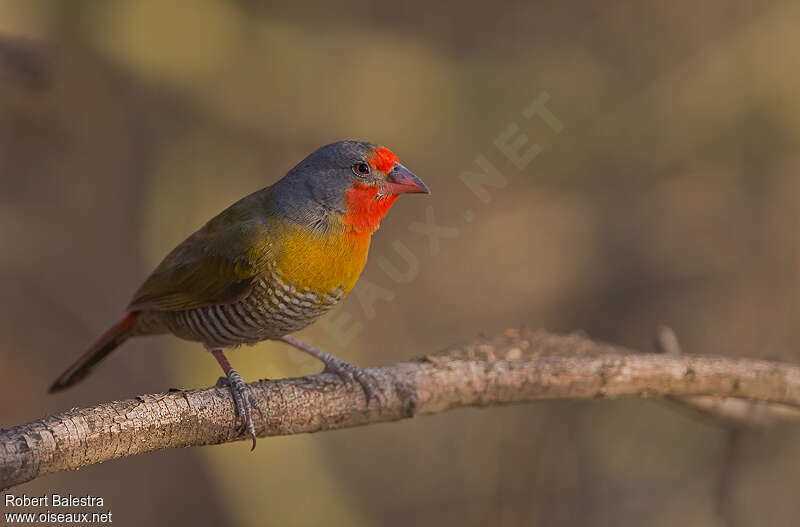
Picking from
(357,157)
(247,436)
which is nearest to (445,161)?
(357,157)

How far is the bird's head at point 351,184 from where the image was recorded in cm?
373

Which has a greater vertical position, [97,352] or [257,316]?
[257,316]

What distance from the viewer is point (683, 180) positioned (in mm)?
6785

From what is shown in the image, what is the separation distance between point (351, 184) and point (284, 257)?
18.4 inches

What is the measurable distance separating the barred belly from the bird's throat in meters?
0.31

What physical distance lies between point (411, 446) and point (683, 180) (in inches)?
121

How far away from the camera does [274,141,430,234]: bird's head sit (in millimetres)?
3734

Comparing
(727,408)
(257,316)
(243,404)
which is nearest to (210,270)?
(257,316)

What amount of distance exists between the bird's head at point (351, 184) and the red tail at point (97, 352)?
1086 millimetres

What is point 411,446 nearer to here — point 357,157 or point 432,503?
point 432,503

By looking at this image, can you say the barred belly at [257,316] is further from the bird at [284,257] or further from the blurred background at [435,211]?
the blurred background at [435,211]

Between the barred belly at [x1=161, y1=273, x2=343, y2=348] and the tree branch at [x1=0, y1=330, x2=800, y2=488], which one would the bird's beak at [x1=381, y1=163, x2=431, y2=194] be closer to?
the barred belly at [x1=161, y1=273, x2=343, y2=348]

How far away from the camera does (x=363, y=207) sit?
3781mm

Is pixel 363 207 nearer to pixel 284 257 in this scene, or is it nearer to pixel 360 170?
pixel 360 170
